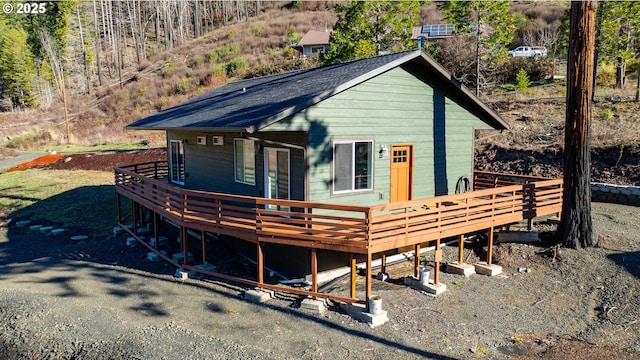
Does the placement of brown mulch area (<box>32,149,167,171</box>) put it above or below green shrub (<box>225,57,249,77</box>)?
below

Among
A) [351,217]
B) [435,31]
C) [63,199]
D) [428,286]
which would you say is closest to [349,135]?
[351,217]

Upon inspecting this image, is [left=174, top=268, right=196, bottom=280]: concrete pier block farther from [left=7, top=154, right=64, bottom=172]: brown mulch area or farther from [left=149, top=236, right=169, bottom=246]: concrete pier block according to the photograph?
[left=7, top=154, right=64, bottom=172]: brown mulch area

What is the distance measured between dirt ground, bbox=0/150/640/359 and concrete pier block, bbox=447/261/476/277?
0.19 metres

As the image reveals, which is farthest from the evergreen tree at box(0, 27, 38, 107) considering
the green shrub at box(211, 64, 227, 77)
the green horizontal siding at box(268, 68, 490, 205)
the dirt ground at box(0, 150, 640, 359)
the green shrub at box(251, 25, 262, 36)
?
the green horizontal siding at box(268, 68, 490, 205)

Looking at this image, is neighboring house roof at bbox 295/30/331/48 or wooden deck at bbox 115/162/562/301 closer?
wooden deck at bbox 115/162/562/301

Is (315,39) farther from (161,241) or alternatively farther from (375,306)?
(375,306)

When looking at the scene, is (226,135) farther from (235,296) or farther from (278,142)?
(235,296)

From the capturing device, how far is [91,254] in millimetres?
13867

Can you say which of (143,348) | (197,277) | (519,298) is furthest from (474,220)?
(143,348)

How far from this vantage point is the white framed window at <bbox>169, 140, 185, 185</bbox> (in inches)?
630

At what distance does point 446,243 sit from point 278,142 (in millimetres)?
6049

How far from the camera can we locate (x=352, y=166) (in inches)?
425

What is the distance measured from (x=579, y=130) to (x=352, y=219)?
274 inches

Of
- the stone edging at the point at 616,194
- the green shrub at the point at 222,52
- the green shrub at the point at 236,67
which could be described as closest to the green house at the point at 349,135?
the stone edging at the point at 616,194
